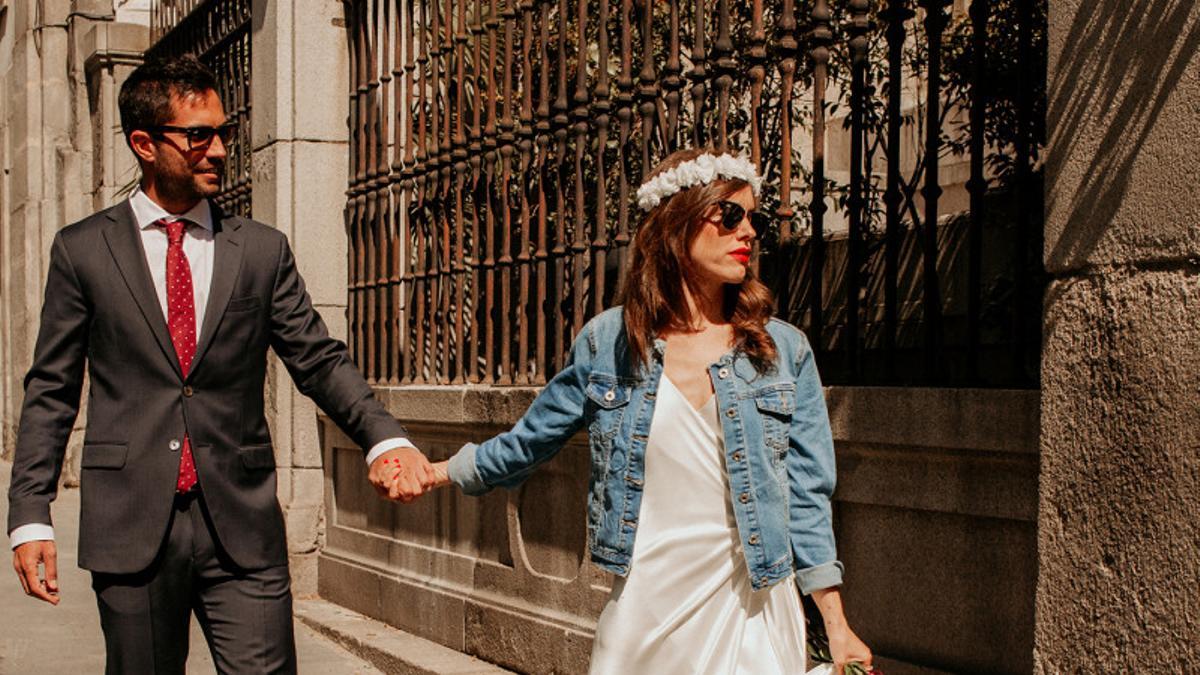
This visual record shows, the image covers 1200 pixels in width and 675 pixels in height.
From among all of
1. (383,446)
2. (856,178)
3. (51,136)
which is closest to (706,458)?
(383,446)

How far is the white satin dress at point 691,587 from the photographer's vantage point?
3736 millimetres

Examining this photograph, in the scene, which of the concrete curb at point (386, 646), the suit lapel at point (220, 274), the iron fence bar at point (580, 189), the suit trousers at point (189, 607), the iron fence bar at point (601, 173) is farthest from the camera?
the concrete curb at point (386, 646)

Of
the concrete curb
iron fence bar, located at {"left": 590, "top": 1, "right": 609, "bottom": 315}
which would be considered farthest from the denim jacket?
the concrete curb

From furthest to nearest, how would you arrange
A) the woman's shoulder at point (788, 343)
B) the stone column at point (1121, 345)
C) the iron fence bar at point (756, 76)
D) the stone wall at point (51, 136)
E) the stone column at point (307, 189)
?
the stone wall at point (51, 136), the stone column at point (307, 189), the iron fence bar at point (756, 76), the woman's shoulder at point (788, 343), the stone column at point (1121, 345)

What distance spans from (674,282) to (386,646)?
4.06 metres

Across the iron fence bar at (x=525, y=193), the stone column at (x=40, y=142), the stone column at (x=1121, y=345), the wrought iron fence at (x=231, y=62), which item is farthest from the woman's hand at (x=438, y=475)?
the stone column at (x=40, y=142)

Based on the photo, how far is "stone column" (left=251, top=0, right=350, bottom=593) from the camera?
8.95 metres

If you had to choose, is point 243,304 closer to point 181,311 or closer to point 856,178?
point 181,311

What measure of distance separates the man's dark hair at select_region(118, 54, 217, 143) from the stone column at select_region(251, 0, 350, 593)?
464 cm

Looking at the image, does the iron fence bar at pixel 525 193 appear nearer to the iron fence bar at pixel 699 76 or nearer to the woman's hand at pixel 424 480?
the iron fence bar at pixel 699 76

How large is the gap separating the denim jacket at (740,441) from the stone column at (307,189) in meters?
5.10

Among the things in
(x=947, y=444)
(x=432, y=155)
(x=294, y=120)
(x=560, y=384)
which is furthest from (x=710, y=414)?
(x=294, y=120)

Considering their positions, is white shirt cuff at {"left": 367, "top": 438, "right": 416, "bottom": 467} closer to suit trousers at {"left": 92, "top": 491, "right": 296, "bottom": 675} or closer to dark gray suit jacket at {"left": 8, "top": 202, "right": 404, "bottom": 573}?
dark gray suit jacket at {"left": 8, "top": 202, "right": 404, "bottom": 573}

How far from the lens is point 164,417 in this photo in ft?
13.3
